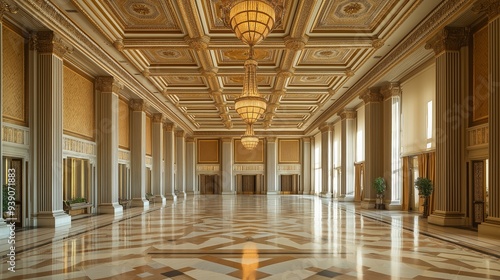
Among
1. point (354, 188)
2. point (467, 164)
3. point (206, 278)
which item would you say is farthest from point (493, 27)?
point (354, 188)

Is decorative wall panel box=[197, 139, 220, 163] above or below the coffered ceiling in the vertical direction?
below

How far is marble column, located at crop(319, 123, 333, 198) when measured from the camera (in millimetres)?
22672

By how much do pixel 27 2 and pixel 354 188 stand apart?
14.8 m

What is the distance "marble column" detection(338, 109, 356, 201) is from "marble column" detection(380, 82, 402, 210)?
4.53 m

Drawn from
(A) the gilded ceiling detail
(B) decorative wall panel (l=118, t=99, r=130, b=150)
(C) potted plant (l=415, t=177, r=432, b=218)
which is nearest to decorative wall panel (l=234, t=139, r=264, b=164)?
(A) the gilded ceiling detail

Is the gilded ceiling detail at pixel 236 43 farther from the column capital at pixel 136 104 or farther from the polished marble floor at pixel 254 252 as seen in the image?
the polished marble floor at pixel 254 252

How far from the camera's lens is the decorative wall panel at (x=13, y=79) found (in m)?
8.00

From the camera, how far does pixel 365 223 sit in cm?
932

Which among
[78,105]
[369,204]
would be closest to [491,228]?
[369,204]

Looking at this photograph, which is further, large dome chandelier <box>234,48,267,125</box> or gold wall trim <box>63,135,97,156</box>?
gold wall trim <box>63,135,97,156</box>

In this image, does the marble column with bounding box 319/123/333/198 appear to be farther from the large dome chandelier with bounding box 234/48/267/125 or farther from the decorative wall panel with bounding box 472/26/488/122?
the decorative wall panel with bounding box 472/26/488/122

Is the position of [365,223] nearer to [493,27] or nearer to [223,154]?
[493,27]

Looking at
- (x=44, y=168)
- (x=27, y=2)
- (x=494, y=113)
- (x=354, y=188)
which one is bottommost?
(x=354, y=188)

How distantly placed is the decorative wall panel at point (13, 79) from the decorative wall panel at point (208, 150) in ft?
69.9
